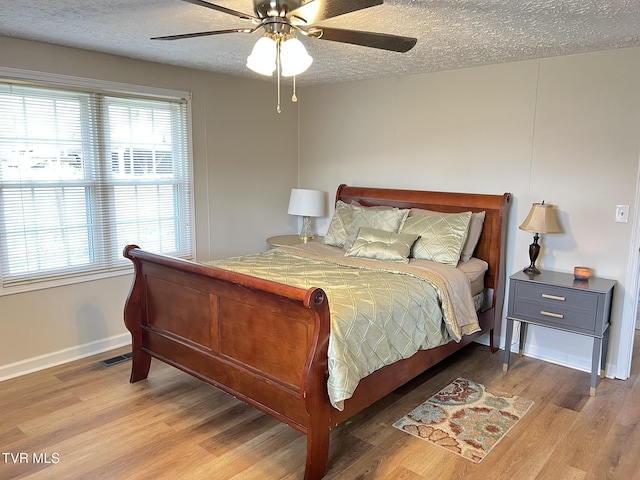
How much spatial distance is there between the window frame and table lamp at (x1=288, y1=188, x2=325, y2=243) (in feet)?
3.27

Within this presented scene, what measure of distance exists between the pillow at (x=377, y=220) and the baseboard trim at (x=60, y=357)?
→ 2028 millimetres

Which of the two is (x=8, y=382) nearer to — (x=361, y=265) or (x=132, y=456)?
(x=132, y=456)

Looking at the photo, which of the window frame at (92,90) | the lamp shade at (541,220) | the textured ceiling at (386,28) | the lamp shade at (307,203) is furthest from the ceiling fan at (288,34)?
the lamp shade at (307,203)

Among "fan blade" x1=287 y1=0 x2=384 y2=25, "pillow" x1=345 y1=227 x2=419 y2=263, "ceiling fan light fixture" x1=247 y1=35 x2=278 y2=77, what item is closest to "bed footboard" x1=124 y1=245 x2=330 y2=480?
"ceiling fan light fixture" x1=247 y1=35 x2=278 y2=77

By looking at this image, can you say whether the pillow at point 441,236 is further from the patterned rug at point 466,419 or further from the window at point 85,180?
the window at point 85,180

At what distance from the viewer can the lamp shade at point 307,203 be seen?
4574mm

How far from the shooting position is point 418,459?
2.37 metres

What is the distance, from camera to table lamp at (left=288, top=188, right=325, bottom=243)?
180 inches

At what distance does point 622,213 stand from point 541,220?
53 cm

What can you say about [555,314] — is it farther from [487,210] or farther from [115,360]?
[115,360]

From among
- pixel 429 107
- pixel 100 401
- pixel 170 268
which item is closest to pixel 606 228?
pixel 429 107

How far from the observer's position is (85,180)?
3479mm

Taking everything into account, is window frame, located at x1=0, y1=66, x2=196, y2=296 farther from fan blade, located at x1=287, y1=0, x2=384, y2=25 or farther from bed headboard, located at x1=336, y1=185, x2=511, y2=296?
fan blade, located at x1=287, y1=0, x2=384, y2=25

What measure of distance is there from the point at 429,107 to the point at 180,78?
2142 millimetres
